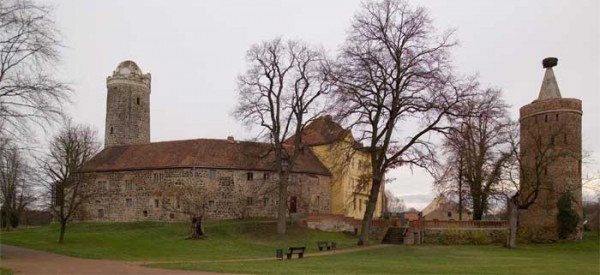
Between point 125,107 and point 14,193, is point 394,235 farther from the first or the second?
point 14,193

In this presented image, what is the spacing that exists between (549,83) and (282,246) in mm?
25329

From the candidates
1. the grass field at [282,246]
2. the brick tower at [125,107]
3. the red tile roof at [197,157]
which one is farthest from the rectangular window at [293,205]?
the brick tower at [125,107]

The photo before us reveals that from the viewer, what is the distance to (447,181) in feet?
146

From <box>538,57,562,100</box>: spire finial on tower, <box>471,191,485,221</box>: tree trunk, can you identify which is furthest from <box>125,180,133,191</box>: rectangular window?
<box>538,57,562,100</box>: spire finial on tower

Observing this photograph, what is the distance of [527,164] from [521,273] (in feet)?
88.7

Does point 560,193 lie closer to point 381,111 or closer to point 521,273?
point 381,111

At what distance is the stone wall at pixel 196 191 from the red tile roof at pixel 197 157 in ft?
1.74

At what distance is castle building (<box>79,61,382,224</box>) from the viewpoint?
156ft

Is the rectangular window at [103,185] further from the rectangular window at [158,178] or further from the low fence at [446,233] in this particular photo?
the low fence at [446,233]

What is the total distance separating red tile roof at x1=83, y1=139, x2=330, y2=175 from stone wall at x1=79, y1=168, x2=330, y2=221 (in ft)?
1.74

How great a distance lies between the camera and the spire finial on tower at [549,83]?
44531 mm

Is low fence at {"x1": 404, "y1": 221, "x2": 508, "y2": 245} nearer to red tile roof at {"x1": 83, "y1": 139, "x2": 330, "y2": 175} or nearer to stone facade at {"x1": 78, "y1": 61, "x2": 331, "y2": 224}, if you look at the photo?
stone facade at {"x1": 78, "y1": 61, "x2": 331, "y2": 224}

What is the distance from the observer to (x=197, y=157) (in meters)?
48.3

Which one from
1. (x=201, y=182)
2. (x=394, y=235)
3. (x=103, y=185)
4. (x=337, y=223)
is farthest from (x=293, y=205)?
(x=103, y=185)
